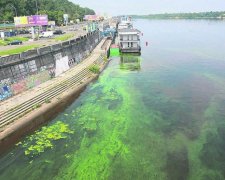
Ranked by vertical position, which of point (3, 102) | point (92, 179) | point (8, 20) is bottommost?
point (92, 179)

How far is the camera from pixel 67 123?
3272cm

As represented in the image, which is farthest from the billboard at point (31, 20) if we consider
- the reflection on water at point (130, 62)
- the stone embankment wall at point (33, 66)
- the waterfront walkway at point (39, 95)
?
the waterfront walkway at point (39, 95)

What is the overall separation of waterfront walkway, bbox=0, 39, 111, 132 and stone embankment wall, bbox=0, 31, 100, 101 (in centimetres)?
103

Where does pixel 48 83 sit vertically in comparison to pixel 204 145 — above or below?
above

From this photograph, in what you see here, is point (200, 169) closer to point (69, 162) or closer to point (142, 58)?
point (69, 162)

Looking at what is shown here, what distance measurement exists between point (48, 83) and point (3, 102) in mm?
9883

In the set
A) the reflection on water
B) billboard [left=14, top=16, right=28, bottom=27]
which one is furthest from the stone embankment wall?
billboard [left=14, top=16, right=28, bottom=27]

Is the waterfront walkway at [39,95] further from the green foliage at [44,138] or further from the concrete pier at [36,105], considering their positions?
the green foliage at [44,138]

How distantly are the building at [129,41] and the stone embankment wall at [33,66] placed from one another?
76.5ft

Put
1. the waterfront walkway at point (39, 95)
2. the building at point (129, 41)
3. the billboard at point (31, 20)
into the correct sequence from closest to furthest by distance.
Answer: the waterfront walkway at point (39, 95) → the billboard at point (31, 20) → the building at point (129, 41)

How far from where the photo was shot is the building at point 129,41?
77.7 metres

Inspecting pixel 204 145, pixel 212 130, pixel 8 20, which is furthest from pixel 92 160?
pixel 8 20

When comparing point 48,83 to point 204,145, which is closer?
point 204,145

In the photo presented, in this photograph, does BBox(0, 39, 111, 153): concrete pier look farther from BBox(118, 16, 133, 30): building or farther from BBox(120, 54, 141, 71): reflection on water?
BBox(118, 16, 133, 30): building
